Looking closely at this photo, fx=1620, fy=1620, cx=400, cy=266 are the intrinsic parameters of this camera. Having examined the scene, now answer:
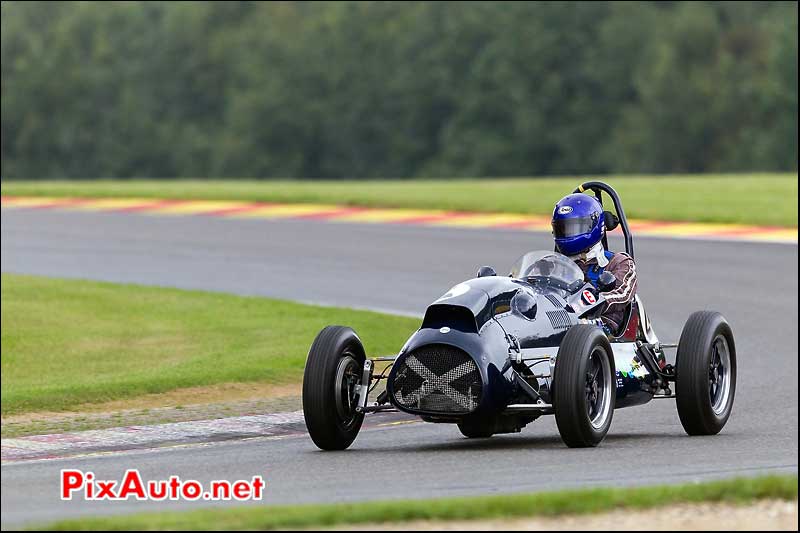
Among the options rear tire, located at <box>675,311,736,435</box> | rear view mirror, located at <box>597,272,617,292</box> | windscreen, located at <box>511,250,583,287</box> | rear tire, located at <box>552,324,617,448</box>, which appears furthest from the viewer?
rear view mirror, located at <box>597,272,617,292</box>

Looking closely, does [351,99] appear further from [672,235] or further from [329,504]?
[329,504]

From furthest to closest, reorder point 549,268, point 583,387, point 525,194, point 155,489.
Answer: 1. point 525,194
2. point 549,268
3. point 583,387
4. point 155,489

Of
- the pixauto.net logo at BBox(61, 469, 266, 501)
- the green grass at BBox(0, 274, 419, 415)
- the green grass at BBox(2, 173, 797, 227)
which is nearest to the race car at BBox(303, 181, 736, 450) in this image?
the pixauto.net logo at BBox(61, 469, 266, 501)

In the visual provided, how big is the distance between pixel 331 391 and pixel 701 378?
2680 millimetres

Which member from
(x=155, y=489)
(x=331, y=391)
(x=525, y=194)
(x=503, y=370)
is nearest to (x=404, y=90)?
(x=525, y=194)

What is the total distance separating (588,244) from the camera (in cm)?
1199

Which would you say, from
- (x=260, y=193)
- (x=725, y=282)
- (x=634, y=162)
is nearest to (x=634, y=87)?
(x=634, y=162)

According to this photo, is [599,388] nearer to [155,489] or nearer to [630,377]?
[630,377]

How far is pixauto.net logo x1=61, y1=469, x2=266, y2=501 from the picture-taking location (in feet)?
27.5

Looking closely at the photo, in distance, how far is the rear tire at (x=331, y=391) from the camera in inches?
410

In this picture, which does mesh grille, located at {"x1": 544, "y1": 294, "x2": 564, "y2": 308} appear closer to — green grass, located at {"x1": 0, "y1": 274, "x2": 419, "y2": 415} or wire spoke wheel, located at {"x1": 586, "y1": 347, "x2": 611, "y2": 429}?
wire spoke wheel, located at {"x1": 586, "y1": 347, "x2": 611, "y2": 429}

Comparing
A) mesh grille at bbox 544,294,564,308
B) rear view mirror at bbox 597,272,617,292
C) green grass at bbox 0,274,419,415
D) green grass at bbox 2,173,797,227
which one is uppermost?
green grass at bbox 2,173,797,227

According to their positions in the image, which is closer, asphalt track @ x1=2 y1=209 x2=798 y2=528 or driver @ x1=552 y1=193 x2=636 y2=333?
asphalt track @ x1=2 y1=209 x2=798 y2=528

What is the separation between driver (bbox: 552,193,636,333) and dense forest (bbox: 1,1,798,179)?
56136mm
